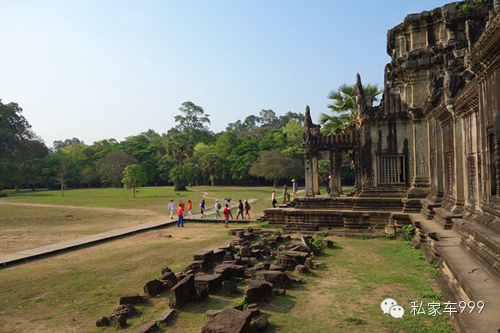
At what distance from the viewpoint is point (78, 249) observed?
39.1 ft

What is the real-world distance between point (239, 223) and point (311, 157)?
18.0 ft

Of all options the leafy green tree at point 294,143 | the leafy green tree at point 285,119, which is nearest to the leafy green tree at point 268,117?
the leafy green tree at point 285,119

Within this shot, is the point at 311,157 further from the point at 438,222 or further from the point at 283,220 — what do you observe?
the point at 438,222

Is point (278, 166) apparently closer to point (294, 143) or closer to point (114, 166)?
point (294, 143)

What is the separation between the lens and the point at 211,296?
6516mm

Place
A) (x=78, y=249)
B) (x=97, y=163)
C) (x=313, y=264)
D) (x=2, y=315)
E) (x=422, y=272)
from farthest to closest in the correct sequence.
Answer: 1. (x=97, y=163)
2. (x=78, y=249)
3. (x=313, y=264)
4. (x=422, y=272)
5. (x=2, y=315)

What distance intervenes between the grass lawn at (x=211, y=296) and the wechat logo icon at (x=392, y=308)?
0.09 metres

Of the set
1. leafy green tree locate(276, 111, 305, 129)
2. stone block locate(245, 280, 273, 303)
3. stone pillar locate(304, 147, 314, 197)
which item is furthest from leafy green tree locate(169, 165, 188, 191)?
leafy green tree locate(276, 111, 305, 129)

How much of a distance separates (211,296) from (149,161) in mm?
63329

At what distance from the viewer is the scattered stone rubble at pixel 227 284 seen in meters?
4.90

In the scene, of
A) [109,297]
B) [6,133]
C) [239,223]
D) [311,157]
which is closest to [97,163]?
[6,133]

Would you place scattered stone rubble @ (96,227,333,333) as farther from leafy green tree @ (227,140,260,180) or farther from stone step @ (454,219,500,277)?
leafy green tree @ (227,140,260,180)

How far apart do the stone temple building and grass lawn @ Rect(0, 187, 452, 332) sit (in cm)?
88

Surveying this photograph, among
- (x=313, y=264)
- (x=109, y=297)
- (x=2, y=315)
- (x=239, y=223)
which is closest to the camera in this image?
(x=2, y=315)
